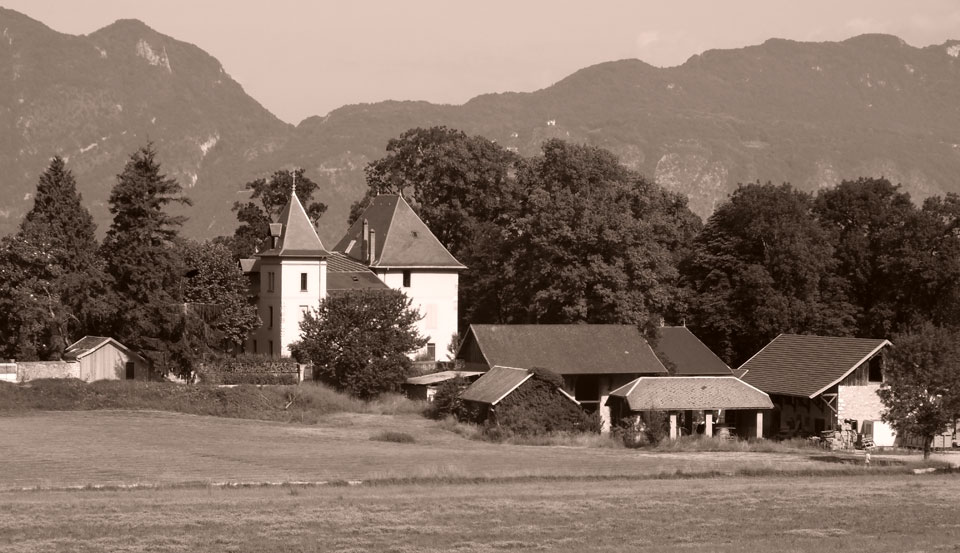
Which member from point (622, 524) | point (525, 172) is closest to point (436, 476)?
point (622, 524)

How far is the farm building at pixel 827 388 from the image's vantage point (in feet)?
196

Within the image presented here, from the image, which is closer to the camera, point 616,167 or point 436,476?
point 436,476

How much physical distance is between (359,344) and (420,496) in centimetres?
2693

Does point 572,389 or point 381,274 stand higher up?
point 381,274

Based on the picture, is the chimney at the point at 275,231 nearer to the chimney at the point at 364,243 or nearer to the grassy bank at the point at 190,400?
the chimney at the point at 364,243

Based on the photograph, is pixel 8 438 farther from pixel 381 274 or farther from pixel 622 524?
pixel 381 274

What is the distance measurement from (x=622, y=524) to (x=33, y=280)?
123 feet

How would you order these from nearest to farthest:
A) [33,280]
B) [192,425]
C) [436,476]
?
[436,476], [192,425], [33,280]

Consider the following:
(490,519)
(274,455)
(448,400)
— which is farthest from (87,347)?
(490,519)

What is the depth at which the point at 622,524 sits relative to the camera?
31.6 meters

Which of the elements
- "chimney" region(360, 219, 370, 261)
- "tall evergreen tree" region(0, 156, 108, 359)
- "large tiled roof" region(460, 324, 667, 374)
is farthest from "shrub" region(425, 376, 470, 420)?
"chimney" region(360, 219, 370, 261)

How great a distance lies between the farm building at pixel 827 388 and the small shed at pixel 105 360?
27595 millimetres

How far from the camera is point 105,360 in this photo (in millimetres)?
62469

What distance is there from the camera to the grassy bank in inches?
2298
